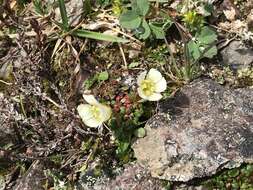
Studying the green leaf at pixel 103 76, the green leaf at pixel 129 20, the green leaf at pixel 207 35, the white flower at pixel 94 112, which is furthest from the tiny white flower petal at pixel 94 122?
the green leaf at pixel 207 35

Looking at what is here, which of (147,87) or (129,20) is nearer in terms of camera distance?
(147,87)

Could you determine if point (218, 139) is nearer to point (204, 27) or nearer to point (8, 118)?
point (204, 27)

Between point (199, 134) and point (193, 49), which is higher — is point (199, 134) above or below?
below

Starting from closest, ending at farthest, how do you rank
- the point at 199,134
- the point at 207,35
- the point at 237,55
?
the point at 199,134 < the point at 207,35 < the point at 237,55

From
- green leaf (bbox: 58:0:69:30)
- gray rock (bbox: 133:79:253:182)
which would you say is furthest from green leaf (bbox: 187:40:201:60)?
green leaf (bbox: 58:0:69:30)

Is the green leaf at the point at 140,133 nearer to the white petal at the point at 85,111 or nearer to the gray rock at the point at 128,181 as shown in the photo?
the gray rock at the point at 128,181

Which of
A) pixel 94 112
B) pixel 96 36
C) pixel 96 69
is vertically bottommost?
pixel 96 69

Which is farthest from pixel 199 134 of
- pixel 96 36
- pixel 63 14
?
pixel 63 14

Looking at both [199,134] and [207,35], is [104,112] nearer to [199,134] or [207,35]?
[199,134]
